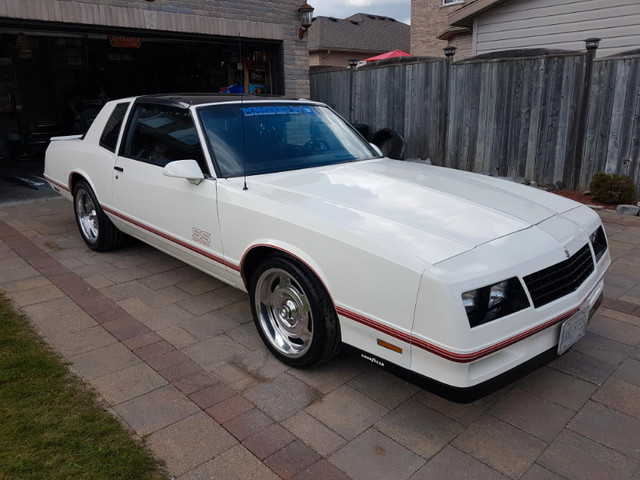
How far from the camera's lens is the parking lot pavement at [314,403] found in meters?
2.49

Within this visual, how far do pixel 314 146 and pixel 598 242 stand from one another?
214cm

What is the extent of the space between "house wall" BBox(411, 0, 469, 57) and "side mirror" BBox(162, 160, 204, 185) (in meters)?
19.3

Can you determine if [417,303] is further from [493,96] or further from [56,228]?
[493,96]

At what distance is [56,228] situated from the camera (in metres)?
6.56

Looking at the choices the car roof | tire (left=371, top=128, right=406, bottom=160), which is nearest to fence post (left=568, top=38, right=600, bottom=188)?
tire (left=371, top=128, right=406, bottom=160)

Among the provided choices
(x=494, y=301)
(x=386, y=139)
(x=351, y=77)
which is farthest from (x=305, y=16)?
(x=494, y=301)

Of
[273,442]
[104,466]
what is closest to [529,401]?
[273,442]

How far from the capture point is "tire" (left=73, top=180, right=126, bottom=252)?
5297 mm

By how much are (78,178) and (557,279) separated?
488 centimetres

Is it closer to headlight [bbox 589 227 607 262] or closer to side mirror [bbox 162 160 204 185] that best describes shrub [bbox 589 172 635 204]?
headlight [bbox 589 227 607 262]

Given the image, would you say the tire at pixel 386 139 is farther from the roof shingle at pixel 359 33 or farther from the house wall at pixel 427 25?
the roof shingle at pixel 359 33

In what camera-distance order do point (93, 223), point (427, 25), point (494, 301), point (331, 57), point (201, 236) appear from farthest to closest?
point (331, 57)
point (427, 25)
point (93, 223)
point (201, 236)
point (494, 301)

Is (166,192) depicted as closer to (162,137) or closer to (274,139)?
(162,137)

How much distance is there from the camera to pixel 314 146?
4176mm
